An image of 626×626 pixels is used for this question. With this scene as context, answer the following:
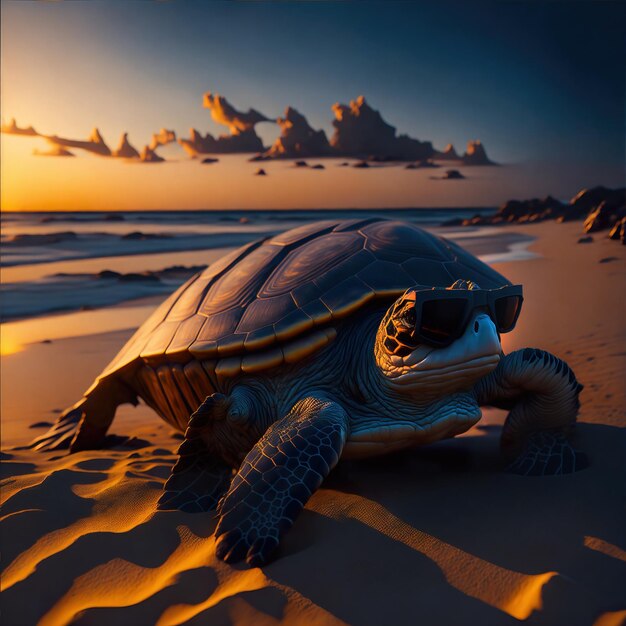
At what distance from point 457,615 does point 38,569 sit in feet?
4.63

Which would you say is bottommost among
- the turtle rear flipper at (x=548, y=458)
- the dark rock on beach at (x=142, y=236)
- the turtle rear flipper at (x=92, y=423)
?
the turtle rear flipper at (x=92, y=423)

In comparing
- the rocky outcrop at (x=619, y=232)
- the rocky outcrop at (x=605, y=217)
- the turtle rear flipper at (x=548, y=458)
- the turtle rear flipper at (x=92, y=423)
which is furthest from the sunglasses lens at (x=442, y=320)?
the rocky outcrop at (x=605, y=217)

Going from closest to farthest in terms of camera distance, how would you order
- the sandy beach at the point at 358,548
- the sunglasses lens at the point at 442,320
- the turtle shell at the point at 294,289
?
1. the sandy beach at the point at 358,548
2. the sunglasses lens at the point at 442,320
3. the turtle shell at the point at 294,289

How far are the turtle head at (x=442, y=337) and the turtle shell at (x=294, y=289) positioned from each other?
1.53ft

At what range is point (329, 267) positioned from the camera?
2.73 metres

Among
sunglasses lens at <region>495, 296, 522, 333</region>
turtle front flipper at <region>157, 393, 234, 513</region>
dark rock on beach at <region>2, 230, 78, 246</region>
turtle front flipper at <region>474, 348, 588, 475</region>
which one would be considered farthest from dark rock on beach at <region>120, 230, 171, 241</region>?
sunglasses lens at <region>495, 296, 522, 333</region>

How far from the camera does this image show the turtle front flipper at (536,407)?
2373mm

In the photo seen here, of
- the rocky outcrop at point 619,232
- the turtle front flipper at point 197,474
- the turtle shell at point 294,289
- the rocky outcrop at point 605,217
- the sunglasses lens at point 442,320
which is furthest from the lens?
the rocky outcrop at point 605,217

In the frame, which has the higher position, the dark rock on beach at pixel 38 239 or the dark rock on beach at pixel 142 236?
the dark rock on beach at pixel 142 236

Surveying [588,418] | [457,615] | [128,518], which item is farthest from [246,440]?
[588,418]

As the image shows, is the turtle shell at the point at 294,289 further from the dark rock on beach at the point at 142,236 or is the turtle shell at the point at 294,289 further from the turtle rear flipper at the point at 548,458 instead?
the dark rock on beach at the point at 142,236

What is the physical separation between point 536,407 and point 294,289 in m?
1.28

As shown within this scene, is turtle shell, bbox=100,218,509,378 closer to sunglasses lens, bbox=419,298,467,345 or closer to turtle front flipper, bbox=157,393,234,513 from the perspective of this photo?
turtle front flipper, bbox=157,393,234,513

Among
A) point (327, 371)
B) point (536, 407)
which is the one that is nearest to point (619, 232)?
point (536, 407)
